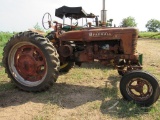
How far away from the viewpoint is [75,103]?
4504mm

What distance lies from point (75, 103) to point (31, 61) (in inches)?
57.1

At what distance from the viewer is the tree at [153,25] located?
106 meters

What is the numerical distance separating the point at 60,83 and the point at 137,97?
2.11 m

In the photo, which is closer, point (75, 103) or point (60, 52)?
point (75, 103)

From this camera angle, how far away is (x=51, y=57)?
4.85 meters

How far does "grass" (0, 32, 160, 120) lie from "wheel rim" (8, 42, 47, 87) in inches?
12.4

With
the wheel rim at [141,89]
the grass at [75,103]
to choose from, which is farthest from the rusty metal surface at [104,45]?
the wheel rim at [141,89]

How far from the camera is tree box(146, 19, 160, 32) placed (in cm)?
10562

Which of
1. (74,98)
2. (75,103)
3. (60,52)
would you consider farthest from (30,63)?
(75,103)

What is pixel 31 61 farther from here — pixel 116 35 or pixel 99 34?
pixel 116 35

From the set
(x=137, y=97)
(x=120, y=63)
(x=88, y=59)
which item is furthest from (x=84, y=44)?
(x=137, y=97)

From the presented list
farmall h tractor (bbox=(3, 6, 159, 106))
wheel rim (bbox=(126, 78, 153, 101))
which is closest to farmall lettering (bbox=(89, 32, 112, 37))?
farmall h tractor (bbox=(3, 6, 159, 106))

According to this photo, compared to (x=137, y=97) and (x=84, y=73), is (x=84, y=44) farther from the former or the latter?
(x=137, y=97)

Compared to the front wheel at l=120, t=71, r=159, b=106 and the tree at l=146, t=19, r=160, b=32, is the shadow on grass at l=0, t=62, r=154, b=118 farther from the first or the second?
the tree at l=146, t=19, r=160, b=32
